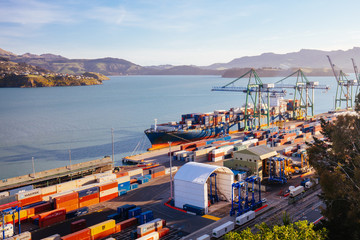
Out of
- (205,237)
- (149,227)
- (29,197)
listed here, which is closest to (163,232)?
(149,227)

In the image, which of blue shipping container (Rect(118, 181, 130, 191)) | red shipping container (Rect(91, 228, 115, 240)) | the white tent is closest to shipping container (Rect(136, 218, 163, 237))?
red shipping container (Rect(91, 228, 115, 240))

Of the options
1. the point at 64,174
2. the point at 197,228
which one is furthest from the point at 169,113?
the point at 197,228

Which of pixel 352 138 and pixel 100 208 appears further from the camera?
pixel 100 208

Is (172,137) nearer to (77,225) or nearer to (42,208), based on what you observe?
(42,208)

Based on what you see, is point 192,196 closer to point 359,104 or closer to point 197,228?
point 197,228

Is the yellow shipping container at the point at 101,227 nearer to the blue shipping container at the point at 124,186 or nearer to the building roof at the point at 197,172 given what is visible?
the building roof at the point at 197,172

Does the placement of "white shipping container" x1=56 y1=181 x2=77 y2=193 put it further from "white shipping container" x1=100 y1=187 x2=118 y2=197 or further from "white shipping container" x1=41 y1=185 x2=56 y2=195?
"white shipping container" x1=100 y1=187 x2=118 y2=197

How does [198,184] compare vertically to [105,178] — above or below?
above
